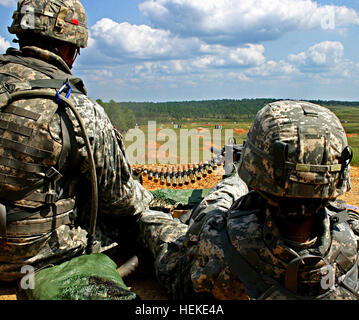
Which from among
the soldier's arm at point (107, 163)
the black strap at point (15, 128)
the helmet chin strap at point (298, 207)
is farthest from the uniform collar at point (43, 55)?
the helmet chin strap at point (298, 207)

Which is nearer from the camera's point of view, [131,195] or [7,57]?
[7,57]

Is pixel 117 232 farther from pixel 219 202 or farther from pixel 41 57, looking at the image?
pixel 41 57

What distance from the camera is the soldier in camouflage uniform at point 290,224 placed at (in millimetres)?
2299

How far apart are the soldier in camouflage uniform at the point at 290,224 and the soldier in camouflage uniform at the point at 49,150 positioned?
1.34m

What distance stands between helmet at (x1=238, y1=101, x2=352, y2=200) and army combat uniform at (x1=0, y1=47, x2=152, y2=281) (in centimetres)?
159

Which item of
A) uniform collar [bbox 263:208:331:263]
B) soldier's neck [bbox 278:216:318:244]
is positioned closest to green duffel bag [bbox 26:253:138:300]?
uniform collar [bbox 263:208:331:263]

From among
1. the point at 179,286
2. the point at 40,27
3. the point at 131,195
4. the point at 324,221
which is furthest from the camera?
the point at 131,195

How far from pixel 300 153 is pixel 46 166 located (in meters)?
2.02

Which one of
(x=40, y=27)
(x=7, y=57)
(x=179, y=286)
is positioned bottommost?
(x=179, y=286)

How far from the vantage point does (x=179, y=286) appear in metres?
3.23

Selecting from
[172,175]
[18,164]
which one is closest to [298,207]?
[18,164]

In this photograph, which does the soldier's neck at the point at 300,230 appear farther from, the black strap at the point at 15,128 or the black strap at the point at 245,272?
the black strap at the point at 15,128

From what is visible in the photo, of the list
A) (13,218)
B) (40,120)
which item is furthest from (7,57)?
(13,218)
